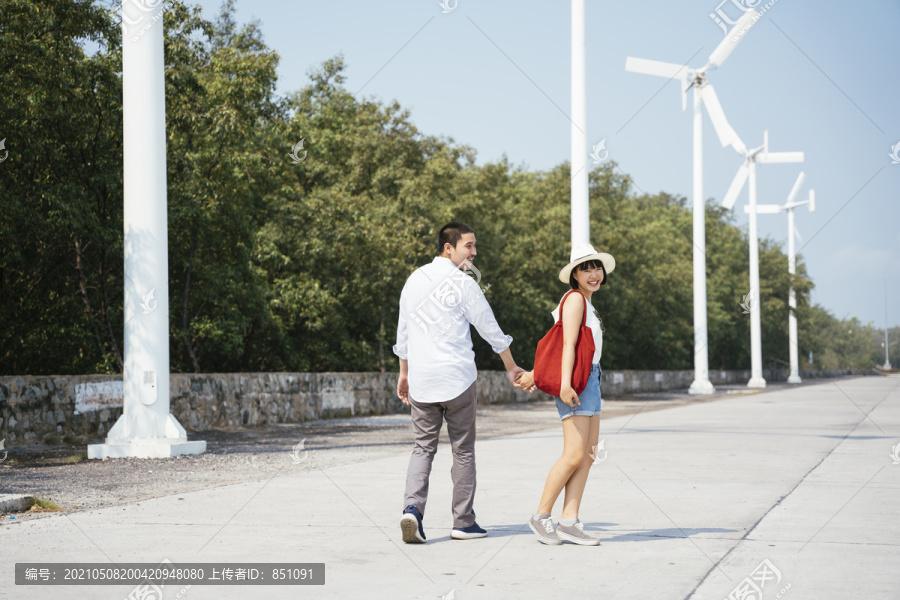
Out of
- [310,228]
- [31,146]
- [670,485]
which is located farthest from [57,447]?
[310,228]

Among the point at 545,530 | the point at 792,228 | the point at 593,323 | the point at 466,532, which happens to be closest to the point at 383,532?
the point at 466,532

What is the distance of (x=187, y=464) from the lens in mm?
11250

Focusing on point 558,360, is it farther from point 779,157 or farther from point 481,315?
point 779,157

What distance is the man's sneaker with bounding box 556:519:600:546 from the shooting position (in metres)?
5.72

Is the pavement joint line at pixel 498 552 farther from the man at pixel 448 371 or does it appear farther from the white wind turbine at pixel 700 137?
the white wind turbine at pixel 700 137

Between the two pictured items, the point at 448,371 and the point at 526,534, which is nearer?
the point at 448,371

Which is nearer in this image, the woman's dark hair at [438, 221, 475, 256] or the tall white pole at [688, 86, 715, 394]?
the woman's dark hair at [438, 221, 475, 256]

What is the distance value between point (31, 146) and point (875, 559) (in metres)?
14.2

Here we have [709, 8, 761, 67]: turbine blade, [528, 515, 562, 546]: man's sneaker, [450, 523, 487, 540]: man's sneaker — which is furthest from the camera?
[709, 8, 761, 67]: turbine blade

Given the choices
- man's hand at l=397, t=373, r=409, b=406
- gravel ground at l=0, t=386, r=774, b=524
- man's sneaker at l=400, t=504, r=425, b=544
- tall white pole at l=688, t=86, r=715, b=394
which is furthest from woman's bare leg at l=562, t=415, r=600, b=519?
tall white pole at l=688, t=86, r=715, b=394

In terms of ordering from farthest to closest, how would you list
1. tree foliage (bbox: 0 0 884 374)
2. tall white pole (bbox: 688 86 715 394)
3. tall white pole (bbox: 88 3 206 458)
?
tall white pole (bbox: 688 86 715 394)
tree foliage (bbox: 0 0 884 374)
tall white pole (bbox: 88 3 206 458)
